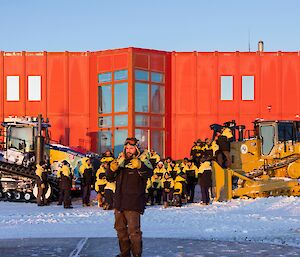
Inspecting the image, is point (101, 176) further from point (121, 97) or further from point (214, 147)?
point (121, 97)

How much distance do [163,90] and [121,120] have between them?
3.06 m

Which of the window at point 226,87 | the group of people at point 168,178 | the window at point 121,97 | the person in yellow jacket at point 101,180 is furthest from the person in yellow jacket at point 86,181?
the window at point 226,87

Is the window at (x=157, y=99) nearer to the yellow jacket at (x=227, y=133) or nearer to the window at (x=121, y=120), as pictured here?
the window at (x=121, y=120)

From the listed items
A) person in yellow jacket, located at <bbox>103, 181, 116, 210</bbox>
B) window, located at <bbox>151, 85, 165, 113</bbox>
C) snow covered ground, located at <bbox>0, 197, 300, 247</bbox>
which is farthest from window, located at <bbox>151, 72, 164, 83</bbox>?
person in yellow jacket, located at <bbox>103, 181, 116, 210</bbox>

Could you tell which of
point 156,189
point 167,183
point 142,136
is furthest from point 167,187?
point 142,136

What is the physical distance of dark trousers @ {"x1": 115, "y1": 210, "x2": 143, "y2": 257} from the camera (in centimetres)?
871

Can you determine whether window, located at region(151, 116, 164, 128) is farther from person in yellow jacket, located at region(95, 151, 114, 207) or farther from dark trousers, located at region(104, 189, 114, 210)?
dark trousers, located at region(104, 189, 114, 210)

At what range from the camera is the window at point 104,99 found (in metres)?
36.9

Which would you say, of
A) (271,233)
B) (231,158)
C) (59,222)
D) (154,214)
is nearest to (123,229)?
(271,233)

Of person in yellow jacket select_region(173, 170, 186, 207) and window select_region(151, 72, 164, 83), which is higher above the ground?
window select_region(151, 72, 164, 83)

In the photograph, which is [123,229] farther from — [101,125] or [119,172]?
[101,125]

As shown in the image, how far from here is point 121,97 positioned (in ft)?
120

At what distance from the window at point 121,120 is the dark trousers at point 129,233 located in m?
27.2

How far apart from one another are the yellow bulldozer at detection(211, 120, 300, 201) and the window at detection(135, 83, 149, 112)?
10852 mm
